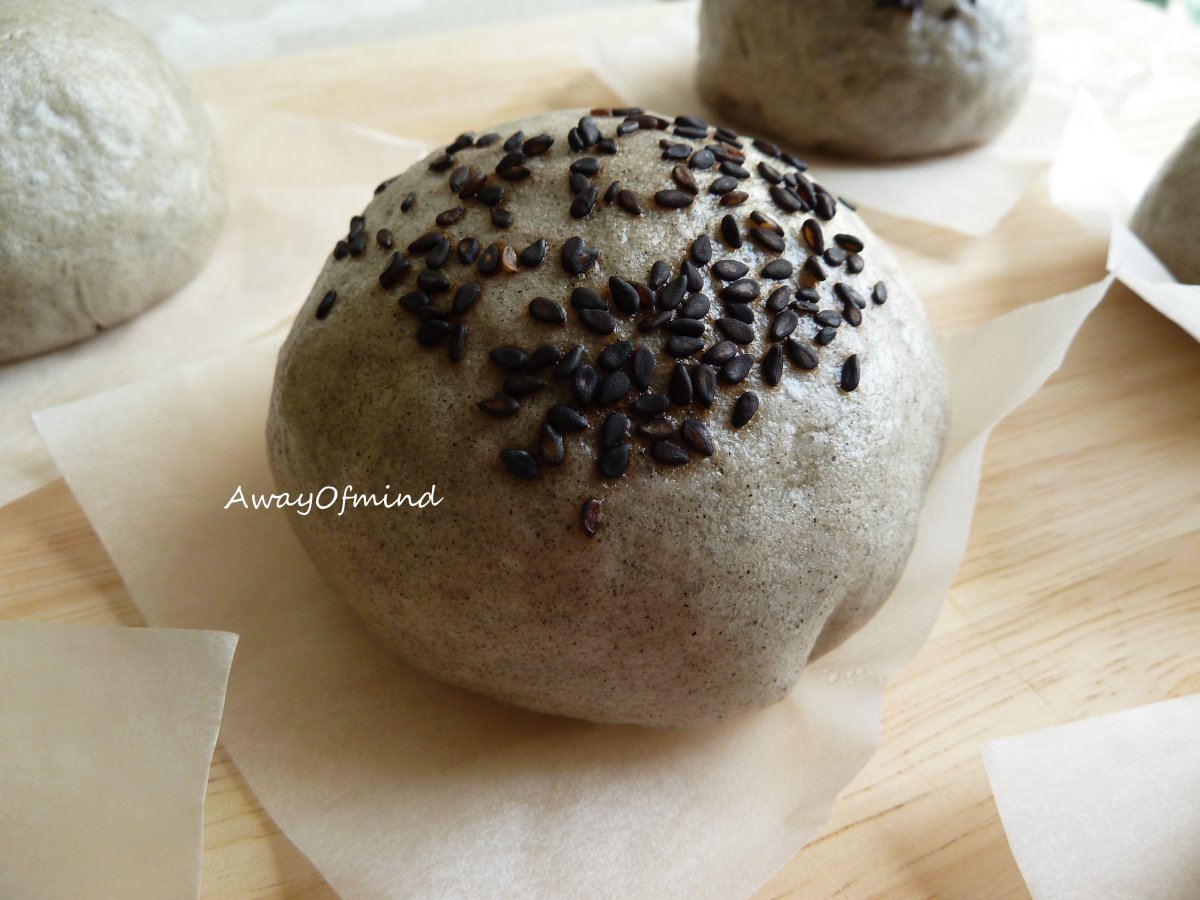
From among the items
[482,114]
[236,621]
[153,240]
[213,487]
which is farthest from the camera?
[482,114]

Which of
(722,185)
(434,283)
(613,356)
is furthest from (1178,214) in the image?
(434,283)

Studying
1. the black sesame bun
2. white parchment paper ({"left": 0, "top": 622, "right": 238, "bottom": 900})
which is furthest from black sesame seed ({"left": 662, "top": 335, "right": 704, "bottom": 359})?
white parchment paper ({"left": 0, "top": 622, "right": 238, "bottom": 900})

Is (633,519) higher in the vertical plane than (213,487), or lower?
higher

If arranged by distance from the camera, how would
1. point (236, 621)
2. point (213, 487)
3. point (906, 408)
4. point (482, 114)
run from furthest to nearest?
point (482, 114) → point (213, 487) → point (236, 621) → point (906, 408)

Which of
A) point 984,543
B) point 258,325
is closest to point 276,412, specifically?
point 258,325

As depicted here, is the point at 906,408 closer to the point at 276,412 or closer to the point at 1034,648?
A: the point at 1034,648

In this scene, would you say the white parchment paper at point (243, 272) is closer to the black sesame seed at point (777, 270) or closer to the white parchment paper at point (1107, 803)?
the black sesame seed at point (777, 270)

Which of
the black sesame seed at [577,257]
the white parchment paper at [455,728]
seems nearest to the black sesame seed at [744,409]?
the black sesame seed at [577,257]

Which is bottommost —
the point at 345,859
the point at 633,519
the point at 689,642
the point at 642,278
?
the point at 345,859
